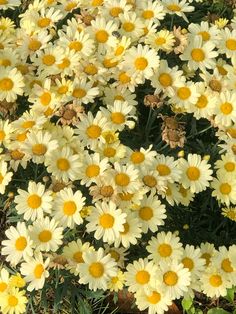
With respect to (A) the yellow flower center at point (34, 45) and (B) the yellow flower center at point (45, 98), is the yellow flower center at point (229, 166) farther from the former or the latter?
(A) the yellow flower center at point (34, 45)

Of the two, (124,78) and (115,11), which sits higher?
(115,11)

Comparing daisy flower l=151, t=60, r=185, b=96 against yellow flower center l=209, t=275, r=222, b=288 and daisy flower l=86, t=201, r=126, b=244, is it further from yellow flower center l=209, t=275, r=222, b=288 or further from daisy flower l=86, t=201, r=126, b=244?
yellow flower center l=209, t=275, r=222, b=288

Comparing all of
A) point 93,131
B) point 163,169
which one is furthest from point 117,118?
point 163,169

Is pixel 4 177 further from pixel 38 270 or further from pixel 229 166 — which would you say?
pixel 229 166

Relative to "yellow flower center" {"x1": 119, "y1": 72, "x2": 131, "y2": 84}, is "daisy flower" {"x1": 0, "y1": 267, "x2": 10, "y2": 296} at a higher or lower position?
lower

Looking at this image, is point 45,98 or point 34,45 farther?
point 34,45

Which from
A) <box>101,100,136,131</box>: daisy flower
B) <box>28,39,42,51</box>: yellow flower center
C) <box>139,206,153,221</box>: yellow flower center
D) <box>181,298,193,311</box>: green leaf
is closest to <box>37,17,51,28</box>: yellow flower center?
<box>28,39,42,51</box>: yellow flower center

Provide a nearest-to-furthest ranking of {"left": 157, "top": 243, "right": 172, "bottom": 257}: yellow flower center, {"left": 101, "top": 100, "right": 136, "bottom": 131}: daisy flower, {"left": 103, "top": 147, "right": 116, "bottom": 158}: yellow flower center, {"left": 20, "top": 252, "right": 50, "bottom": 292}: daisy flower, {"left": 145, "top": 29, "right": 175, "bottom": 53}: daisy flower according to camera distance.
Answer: {"left": 20, "top": 252, "right": 50, "bottom": 292}: daisy flower, {"left": 157, "top": 243, "right": 172, "bottom": 257}: yellow flower center, {"left": 103, "top": 147, "right": 116, "bottom": 158}: yellow flower center, {"left": 101, "top": 100, "right": 136, "bottom": 131}: daisy flower, {"left": 145, "top": 29, "right": 175, "bottom": 53}: daisy flower
